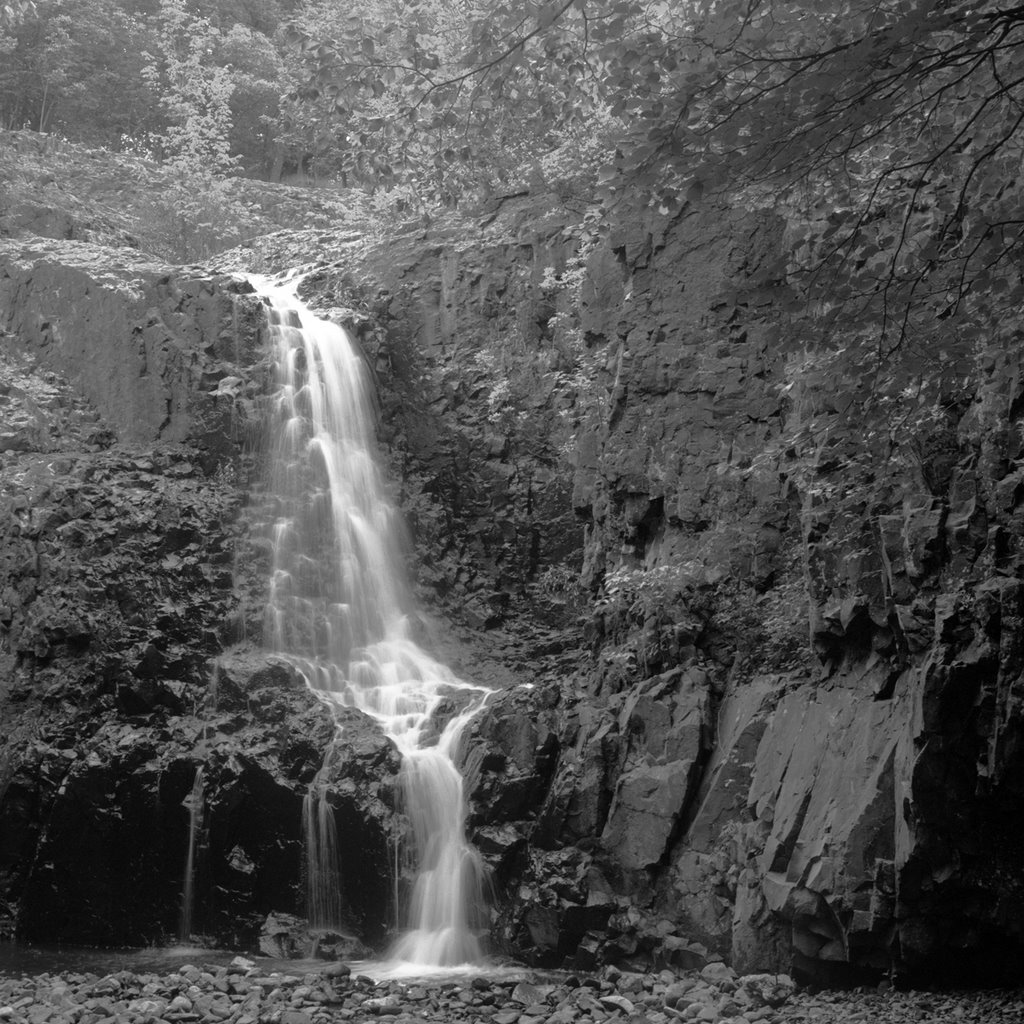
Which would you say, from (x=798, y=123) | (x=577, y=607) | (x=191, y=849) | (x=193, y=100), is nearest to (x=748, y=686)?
(x=577, y=607)

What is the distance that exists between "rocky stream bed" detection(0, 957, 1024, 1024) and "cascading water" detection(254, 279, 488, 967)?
1426 mm

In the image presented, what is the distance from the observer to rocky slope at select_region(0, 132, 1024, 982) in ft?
23.6

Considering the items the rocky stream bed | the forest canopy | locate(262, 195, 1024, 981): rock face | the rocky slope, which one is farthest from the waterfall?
the forest canopy

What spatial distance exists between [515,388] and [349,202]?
12913mm

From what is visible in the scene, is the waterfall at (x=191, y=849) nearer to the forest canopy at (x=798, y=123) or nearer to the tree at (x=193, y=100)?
the forest canopy at (x=798, y=123)

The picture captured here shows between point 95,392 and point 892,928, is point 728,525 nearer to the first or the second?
point 892,928

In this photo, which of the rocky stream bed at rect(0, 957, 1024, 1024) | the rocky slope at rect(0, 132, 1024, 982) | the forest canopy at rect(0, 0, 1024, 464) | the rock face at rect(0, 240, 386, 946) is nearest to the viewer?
the forest canopy at rect(0, 0, 1024, 464)

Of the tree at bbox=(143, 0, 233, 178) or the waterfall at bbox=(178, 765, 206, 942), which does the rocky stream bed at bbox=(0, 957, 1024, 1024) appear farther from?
the tree at bbox=(143, 0, 233, 178)

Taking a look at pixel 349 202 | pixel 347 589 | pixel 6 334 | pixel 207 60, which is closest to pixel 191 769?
pixel 347 589

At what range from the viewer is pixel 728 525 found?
34.1ft

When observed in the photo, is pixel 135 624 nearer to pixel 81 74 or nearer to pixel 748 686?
pixel 748 686

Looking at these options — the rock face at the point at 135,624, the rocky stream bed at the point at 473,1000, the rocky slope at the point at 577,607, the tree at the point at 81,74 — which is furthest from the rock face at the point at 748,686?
the tree at the point at 81,74

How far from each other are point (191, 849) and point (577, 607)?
6.16 m

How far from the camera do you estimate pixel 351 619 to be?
45.8 feet
